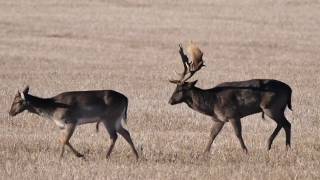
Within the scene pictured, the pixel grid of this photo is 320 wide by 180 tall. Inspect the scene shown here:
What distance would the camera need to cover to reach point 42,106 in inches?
494

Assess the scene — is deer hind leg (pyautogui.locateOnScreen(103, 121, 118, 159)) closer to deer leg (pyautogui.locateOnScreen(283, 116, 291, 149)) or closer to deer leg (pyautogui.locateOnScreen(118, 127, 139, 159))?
deer leg (pyautogui.locateOnScreen(118, 127, 139, 159))

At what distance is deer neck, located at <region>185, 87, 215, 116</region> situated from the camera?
526 inches

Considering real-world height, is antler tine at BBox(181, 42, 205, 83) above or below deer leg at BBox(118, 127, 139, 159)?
above

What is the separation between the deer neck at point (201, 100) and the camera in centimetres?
1337

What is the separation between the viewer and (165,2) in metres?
52.4

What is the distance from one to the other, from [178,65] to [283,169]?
18948mm

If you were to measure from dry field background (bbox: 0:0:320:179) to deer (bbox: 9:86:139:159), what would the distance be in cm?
43

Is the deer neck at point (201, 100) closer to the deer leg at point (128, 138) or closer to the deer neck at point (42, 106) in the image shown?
the deer leg at point (128, 138)

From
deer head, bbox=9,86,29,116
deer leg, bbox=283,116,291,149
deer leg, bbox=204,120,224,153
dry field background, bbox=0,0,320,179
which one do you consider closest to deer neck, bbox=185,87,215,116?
deer leg, bbox=204,120,224,153

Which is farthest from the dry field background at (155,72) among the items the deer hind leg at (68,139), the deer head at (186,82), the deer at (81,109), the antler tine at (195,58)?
the antler tine at (195,58)

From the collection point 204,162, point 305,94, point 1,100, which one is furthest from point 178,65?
point 204,162

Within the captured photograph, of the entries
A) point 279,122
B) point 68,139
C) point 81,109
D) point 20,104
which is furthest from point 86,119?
point 279,122

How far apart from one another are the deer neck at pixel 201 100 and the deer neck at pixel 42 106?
91.5 inches

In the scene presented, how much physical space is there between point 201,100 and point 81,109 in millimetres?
2126
